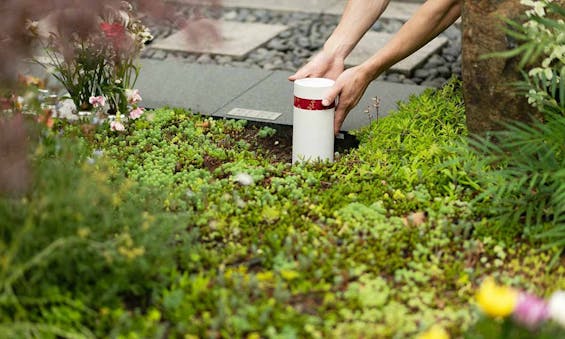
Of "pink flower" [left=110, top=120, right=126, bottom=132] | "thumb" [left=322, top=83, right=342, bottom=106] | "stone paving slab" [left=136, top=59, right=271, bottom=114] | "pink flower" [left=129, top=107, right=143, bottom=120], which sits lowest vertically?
"pink flower" [left=110, top=120, right=126, bottom=132]

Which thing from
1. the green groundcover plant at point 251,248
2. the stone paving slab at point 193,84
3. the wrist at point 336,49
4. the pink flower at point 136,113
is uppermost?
the wrist at point 336,49

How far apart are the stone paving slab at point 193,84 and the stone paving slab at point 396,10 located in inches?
68.0

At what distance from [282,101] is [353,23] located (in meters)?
0.59

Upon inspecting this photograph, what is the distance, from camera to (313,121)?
301cm

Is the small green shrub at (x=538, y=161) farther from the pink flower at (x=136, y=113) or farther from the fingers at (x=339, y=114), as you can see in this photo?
the pink flower at (x=136, y=113)

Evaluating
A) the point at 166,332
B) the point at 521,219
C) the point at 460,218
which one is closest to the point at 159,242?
the point at 166,332

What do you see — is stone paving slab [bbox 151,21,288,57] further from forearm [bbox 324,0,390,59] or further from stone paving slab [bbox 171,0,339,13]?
forearm [bbox 324,0,390,59]

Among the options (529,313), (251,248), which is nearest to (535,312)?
(529,313)

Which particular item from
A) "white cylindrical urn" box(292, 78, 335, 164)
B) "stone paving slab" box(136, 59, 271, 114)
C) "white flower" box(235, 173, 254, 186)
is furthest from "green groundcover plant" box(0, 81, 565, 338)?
"stone paving slab" box(136, 59, 271, 114)

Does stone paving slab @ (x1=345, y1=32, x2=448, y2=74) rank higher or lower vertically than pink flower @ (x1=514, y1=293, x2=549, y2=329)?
higher

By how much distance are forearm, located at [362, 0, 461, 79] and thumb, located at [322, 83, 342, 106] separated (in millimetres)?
177

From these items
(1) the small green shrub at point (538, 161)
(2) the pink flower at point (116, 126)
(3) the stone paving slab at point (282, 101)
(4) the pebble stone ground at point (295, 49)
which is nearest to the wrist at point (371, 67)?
(3) the stone paving slab at point (282, 101)

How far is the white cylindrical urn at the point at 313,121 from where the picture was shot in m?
2.98

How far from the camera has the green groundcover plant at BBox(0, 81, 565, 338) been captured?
1.97 m
